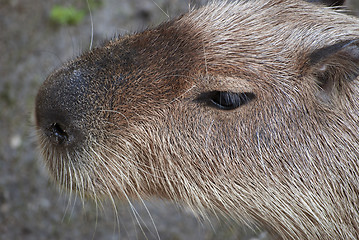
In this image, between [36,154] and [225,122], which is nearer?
[225,122]

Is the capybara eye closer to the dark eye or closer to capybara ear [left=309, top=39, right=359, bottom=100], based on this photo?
the dark eye

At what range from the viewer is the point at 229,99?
3.03m

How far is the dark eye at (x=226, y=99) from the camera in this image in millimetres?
3025

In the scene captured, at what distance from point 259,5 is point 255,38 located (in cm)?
42

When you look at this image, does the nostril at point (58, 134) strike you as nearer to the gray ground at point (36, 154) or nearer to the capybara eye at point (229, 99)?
the capybara eye at point (229, 99)

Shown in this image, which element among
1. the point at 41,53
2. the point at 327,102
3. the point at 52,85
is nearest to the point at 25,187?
the point at 41,53

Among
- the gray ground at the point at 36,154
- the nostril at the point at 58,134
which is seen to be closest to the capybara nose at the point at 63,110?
the nostril at the point at 58,134

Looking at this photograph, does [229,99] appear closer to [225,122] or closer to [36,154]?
[225,122]

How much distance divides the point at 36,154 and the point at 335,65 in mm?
3541

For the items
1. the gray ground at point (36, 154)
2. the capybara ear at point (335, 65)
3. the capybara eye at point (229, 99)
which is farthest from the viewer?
the gray ground at point (36, 154)

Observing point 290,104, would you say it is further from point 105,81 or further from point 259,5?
point 105,81

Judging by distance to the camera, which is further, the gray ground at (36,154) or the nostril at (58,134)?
the gray ground at (36,154)

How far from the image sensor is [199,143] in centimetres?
312

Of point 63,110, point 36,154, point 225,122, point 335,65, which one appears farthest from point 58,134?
point 36,154
